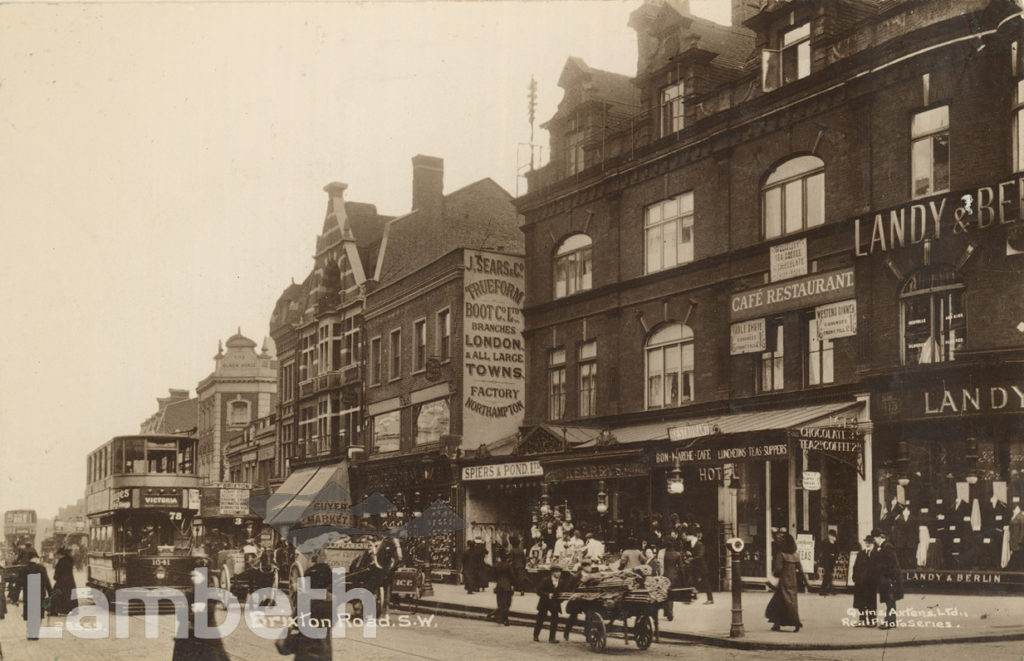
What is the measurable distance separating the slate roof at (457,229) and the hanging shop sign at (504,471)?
8728 mm

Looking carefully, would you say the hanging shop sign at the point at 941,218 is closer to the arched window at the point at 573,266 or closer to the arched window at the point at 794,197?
the arched window at the point at 794,197

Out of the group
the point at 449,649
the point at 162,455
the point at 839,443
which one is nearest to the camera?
the point at 449,649

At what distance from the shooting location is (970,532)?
59.9ft

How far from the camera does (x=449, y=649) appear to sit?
16.3 meters

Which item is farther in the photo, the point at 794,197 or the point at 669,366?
the point at 669,366

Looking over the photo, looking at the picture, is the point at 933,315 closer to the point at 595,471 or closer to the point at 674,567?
the point at 674,567

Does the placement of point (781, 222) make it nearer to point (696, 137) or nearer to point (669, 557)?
point (696, 137)

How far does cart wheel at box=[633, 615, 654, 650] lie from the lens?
15.9 m

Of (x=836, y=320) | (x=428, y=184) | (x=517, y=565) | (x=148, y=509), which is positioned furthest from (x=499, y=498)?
(x=428, y=184)

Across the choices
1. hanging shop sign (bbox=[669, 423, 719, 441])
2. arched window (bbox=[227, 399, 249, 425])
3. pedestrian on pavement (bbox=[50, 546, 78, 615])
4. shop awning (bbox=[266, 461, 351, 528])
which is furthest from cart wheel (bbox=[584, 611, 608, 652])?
arched window (bbox=[227, 399, 249, 425])

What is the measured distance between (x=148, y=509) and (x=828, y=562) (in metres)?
14.9

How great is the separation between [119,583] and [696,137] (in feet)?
53.4

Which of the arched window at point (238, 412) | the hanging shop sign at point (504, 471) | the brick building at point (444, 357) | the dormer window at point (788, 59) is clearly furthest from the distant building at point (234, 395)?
the dormer window at point (788, 59)

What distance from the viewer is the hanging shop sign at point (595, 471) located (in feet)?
80.5
